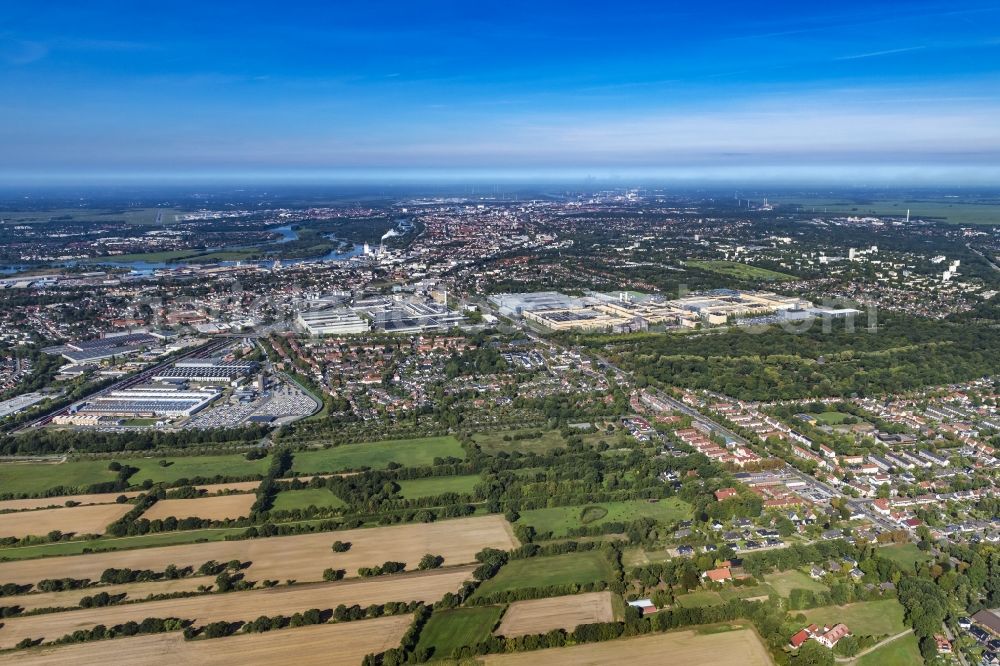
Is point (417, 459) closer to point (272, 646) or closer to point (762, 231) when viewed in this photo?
point (272, 646)

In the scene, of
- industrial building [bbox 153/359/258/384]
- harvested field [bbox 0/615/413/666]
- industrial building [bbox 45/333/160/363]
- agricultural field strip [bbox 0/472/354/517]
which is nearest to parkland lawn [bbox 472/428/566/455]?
agricultural field strip [bbox 0/472/354/517]

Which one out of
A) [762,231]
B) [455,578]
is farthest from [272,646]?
[762,231]

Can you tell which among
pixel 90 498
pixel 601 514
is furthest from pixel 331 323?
pixel 601 514

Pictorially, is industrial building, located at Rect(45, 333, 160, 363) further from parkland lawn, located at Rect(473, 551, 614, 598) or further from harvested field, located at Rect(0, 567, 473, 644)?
parkland lawn, located at Rect(473, 551, 614, 598)

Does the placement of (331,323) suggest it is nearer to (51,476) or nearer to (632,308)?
(632,308)

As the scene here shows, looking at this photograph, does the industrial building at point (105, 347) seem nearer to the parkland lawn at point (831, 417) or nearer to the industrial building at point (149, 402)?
the industrial building at point (149, 402)

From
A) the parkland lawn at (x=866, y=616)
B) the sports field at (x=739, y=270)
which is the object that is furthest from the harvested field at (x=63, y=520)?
the sports field at (x=739, y=270)
